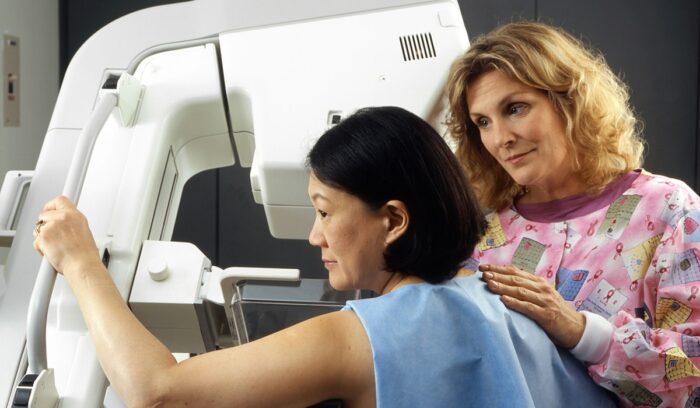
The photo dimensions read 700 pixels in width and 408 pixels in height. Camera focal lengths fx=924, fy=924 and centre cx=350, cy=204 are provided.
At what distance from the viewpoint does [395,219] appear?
1124 millimetres

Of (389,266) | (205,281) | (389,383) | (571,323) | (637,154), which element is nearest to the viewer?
(389,383)

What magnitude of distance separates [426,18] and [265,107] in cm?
32

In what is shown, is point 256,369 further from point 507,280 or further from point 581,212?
point 581,212

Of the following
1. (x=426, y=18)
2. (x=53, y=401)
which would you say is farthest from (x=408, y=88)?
(x=53, y=401)

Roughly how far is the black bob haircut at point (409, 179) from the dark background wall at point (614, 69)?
2.40m

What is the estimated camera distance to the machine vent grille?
5.22 ft

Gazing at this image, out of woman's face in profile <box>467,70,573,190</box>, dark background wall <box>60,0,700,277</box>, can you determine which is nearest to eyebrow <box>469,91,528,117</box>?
woman's face in profile <box>467,70,573,190</box>

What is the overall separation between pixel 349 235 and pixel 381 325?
0.43ft

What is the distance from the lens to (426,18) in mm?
1608

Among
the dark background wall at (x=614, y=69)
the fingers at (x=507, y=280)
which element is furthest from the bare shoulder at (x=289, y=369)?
the dark background wall at (x=614, y=69)

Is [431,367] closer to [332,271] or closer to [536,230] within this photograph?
[332,271]

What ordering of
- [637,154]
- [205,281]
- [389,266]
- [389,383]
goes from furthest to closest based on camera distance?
[637,154] < [205,281] < [389,266] < [389,383]

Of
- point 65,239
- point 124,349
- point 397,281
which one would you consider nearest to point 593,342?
point 397,281

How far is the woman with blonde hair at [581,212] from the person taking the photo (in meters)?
1.31
